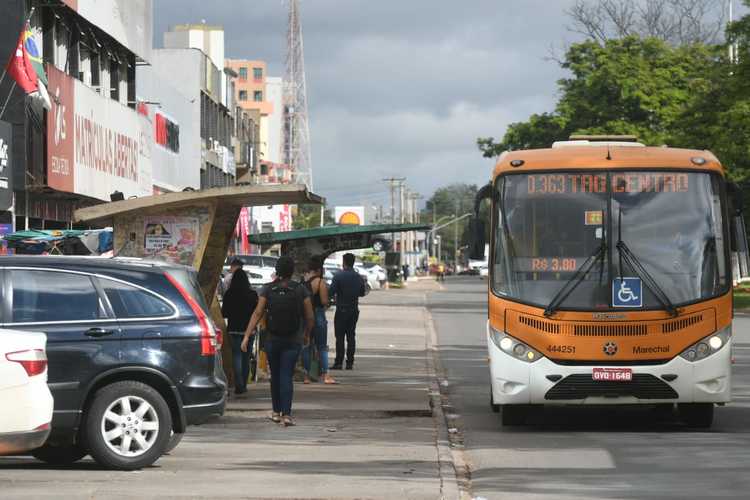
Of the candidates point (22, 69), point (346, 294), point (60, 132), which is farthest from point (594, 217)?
point (60, 132)

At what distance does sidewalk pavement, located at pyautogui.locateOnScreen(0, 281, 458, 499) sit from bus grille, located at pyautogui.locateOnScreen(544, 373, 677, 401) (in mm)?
1287

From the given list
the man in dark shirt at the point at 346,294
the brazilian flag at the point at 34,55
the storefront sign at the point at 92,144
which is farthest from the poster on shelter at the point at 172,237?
the storefront sign at the point at 92,144

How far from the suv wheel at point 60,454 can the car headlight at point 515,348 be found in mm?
4527

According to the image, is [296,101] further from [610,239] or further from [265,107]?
[610,239]

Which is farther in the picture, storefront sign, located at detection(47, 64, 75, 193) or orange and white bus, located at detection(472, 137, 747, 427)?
storefront sign, located at detection(47, 64, 75, 193)

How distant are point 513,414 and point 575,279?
1523 mm

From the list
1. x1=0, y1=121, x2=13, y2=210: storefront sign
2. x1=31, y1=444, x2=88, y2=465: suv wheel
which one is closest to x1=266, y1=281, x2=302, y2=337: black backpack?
x1=31, y1=444, x2=88, y2=465: suv wheel

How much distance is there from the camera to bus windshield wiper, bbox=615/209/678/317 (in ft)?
49.1

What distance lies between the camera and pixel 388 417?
17.1 meters

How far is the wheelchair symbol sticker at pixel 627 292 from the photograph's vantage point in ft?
49.3

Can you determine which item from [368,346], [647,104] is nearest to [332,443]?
[368,346]

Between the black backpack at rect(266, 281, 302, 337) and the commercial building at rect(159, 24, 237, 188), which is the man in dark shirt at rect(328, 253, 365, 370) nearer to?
the black backpack at rect(266, 281, 302, 337)

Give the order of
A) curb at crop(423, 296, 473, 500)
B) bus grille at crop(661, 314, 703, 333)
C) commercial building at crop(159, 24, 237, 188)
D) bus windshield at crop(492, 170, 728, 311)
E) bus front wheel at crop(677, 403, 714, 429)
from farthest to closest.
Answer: commercial building at crop(159, 24, 237, 188)
bus front wheel at crop(677, 403, 714, 429)
bus windshield at crop(492, 170, 728, 311)
bus grille at crop(661, 314, 703, 333)
curb at crop(423, 296, 473, 500)

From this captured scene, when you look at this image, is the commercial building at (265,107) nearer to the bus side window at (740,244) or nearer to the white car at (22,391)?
the bus side window at (740,244)
